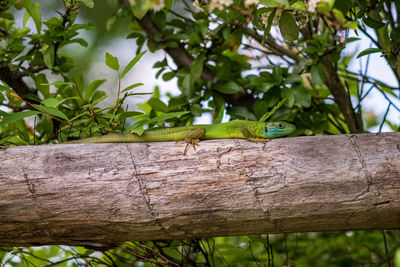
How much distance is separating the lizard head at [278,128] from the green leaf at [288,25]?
1.26 m

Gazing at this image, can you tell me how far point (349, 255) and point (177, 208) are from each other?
325 cm

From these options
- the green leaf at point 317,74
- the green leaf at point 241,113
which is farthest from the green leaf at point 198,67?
the green leaf at point 317,74

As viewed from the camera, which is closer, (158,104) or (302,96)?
(302,96)

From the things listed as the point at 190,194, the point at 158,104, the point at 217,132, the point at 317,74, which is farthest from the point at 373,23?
the point at 158,104

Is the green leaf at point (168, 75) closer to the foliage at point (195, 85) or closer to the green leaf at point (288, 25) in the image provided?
the foliage at point (195, 85)

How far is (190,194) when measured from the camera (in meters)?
2.62

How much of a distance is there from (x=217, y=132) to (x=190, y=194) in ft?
3.91

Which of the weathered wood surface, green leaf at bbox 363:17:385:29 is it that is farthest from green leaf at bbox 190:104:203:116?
green leaf at bbox 363:17:385:29

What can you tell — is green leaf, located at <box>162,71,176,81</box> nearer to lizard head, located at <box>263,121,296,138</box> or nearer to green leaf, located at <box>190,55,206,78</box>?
green leaf, located at <box>190,55,206,78</box>

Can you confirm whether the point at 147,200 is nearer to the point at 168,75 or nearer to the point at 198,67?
the point at 198,67

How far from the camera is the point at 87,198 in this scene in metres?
2.60

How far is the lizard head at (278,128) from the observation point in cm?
371

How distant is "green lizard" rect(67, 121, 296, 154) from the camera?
3088 millimetres

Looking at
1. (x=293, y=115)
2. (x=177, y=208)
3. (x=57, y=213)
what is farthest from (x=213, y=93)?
(x=57, y=213)
